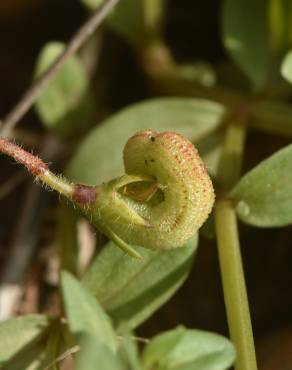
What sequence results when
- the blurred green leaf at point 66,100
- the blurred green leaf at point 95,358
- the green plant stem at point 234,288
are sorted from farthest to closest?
the blurred green leaf at point 66,100
the green plant stem at point 234,288
the blurred green leaf at point 95,358

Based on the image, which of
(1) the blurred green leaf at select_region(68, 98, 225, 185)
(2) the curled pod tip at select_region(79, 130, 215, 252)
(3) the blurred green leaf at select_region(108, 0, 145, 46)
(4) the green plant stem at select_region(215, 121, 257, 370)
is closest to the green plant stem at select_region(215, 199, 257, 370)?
(4) the green plant stem at select_region(215, 121, 257, 370)

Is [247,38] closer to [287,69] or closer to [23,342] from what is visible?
[287,69]

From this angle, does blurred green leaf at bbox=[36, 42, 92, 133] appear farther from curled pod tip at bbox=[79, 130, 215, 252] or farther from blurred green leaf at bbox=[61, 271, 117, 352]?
blurred green leaf at bbox=[61, 271, 117, 352]

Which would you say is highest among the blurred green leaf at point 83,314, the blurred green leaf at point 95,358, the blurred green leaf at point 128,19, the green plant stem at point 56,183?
the blurred green leaf at point 128,19

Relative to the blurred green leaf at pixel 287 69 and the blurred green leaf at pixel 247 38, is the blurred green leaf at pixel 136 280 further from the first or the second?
the blurred green leaf at pixel 247 38

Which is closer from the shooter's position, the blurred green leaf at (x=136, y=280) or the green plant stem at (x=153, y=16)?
A: the blurred green leaf at (x=136, y=280)

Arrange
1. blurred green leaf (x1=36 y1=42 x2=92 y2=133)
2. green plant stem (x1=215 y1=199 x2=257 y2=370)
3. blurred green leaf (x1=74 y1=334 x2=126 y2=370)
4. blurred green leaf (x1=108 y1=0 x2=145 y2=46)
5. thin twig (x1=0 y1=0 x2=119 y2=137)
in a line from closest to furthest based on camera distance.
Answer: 1. blurred green leaf (x1=74 y1=334 x2=126 y2=370)
2. green plant stem (x1=215 y1=199 x2=257 y2=370)
3. thin twig (x1=0 y1=0 x2=119 y2=137)
4. blurred green leaf (x1=36 y1=42 x2=92 y2=133)
5. blurred green leaf (x1=108 y1=0 x2=145 y2=46)

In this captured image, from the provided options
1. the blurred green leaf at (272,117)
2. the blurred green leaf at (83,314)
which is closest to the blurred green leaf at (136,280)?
the blurred green leaf at (83,314)
